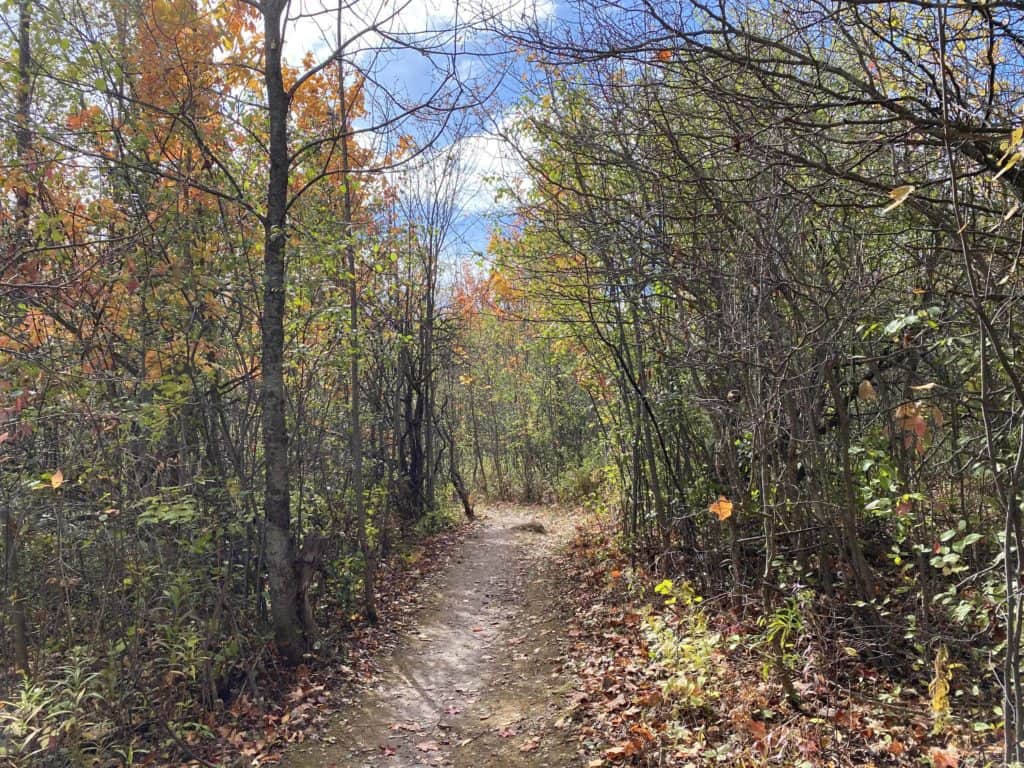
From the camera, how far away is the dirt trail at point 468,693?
4711 millimetres

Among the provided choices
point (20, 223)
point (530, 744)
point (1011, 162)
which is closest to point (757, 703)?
point (530, 744)

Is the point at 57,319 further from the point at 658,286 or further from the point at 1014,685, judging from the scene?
the point at 1014,685

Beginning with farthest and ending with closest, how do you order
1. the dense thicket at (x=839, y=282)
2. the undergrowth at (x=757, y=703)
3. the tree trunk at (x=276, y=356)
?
the tree trunk at (x=276, y=356)
the undergrowth at (x=757, y=703)
the dense thicket at (x=839, y=282)

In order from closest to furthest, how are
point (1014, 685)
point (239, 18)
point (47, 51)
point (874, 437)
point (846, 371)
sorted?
point (1014, 685) → point (874, 437) → point (47, 51) → point (846, 371) → point (239, 18)

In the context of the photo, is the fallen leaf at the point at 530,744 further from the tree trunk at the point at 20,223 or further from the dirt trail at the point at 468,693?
the tree trunk at the point at 20,223

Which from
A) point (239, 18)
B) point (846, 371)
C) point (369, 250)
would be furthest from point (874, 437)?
point (239, 18)

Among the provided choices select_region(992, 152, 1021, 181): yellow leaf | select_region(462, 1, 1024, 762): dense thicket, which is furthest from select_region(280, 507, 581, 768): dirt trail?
select_region(992, 152, 1021, 181): yellow leaf

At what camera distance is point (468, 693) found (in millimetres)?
5801

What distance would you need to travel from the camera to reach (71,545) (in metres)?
5.21

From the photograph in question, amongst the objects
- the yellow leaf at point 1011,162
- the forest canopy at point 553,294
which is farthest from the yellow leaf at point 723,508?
the yellow leaf at point 1011,162

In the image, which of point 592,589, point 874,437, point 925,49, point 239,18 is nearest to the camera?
point 925,49

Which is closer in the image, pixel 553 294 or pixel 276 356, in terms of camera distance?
pixel 276 356

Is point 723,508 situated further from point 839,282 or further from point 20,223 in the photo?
point 20,223

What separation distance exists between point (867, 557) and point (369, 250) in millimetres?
6234
